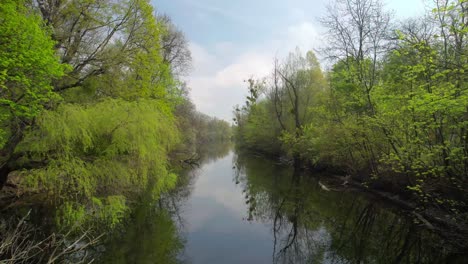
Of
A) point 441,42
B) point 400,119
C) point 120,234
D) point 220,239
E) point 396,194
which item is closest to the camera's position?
point 120,234

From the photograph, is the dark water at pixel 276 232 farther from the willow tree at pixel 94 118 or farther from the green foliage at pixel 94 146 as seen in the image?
the green foliage at pixel 94 146

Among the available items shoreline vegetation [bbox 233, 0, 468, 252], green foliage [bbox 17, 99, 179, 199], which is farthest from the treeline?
green foliage [bbox 17, 99, 179, 199]

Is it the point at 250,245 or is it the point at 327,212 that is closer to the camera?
the point at 250,245

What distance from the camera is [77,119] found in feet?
27.8

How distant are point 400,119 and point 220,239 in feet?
30.1

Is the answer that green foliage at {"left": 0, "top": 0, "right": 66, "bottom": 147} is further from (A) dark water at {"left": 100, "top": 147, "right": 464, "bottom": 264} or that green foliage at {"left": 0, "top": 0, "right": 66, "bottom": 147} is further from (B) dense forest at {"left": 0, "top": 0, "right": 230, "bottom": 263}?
(A) dark water at {"left": 100, "top": 147, "right": 464, "bottom": 264}

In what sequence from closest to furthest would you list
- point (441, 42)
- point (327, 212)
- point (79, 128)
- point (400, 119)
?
point (79, 128)
point (441, 42)
point (400, 119)
point (327, 212)

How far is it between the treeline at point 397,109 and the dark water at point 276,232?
1815mm

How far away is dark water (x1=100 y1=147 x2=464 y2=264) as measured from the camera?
28.0 feet

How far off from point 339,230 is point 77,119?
1011 cm

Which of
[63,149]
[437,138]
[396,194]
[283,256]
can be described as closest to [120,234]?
[63,149]

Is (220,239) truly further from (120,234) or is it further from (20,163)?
(20,163)

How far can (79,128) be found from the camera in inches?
333

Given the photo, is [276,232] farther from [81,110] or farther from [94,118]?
[81,110]
